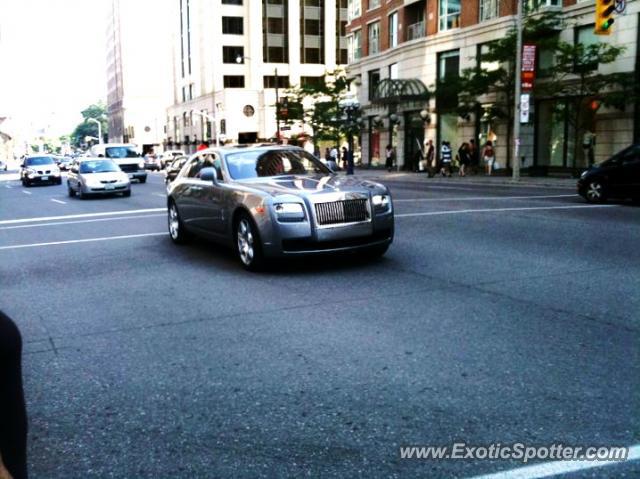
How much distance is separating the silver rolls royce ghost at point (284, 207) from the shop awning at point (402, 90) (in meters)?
31.3

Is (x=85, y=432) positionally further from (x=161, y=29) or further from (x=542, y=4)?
(x=161, y=29)

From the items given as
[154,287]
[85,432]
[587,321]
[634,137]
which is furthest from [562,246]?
[634,137]

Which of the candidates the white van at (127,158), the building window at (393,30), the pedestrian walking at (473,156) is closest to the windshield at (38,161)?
the white van at (127,158)

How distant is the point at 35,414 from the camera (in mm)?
4055

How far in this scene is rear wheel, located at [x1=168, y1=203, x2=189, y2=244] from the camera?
11.5m

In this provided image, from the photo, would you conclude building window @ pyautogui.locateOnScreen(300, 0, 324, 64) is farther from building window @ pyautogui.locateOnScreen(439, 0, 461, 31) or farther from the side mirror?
the side mirror

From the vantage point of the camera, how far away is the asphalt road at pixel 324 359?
3.53m

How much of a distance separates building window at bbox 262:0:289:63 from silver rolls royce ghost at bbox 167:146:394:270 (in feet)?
232

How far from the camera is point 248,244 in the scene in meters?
8.84

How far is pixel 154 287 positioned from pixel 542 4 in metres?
29.2

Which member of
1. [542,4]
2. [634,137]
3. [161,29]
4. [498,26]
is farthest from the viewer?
[161,29]

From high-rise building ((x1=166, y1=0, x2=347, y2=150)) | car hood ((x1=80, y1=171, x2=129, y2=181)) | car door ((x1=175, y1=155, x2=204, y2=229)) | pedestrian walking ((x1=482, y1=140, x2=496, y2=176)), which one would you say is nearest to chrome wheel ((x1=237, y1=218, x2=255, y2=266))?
car door ((x1=175, y1=155, x2=204, y2=229))

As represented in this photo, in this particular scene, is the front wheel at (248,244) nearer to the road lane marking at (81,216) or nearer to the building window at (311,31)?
the road lane marking at (81,216)

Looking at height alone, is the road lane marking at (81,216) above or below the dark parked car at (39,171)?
below
